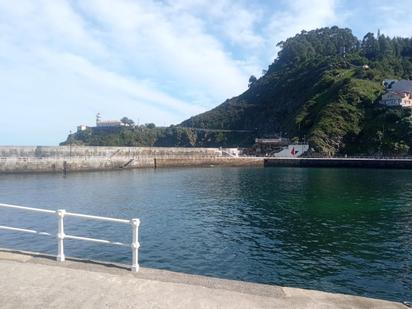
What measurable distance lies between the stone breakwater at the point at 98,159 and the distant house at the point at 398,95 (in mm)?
48371

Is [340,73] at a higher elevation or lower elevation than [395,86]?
higher

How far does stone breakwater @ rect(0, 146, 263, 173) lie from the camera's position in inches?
2847

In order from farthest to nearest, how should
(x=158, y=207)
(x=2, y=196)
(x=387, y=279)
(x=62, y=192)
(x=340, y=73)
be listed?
1. (x=340, y=73)
2. (x=62, y=192)
3. (x=2, y=196)
4. (x=158, y=207)
5. (x=387, y=279)

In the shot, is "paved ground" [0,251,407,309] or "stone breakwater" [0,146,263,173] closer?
"paved ground" [0,251,407,309]

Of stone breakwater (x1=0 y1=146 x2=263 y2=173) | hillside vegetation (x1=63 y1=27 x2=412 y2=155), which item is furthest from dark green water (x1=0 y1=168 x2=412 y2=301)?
hillside vegetation (x1=63 y1=27 x2=412 y2=155)

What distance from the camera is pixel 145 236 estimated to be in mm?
21000

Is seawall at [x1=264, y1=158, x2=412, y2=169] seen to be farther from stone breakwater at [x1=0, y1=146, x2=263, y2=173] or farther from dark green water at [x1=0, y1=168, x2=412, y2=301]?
dark green water at [x1=0, y1=168, x2=412, y2=301]

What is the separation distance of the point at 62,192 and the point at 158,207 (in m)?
15.2

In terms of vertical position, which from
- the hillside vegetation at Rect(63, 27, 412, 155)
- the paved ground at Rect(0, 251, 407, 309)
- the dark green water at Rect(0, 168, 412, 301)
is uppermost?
the hillside vegetation at Rect(63, 27, 412, 155)

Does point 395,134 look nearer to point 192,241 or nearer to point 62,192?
point 62,192

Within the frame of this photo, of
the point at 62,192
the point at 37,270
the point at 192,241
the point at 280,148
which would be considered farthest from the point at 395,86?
the point at 37,270

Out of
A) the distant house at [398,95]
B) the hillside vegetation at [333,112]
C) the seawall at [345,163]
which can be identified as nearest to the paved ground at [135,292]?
the seawall at [345,163]

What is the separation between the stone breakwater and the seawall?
4.80 meters

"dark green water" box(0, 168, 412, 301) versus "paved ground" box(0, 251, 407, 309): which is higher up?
"paved ground" box(0, 251, 407, 309)
